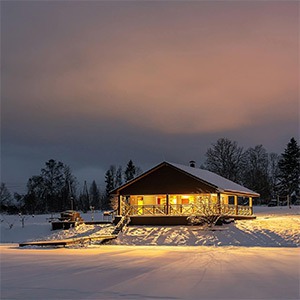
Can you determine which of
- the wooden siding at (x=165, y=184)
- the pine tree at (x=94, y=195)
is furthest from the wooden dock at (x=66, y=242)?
the pine tree at (x=94, y=195)

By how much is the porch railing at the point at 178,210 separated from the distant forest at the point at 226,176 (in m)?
18.0

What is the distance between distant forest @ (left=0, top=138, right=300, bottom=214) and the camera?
60.1m

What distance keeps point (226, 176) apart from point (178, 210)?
1195 inches

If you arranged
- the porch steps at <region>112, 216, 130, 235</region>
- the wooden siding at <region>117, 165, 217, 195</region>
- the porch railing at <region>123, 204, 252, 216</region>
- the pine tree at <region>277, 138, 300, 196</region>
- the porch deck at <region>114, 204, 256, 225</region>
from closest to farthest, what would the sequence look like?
the porch steps at <region>112, 216, 130, 235</region>, the porch railing at <region>123, 204, 252, 216</region>, the porch deck at <region>114, 204, 256, 225</region>, the wooden siding at <region>117, 165, 217, 195</region>, the pine tree at <region>277, 138, 300, 196</region>

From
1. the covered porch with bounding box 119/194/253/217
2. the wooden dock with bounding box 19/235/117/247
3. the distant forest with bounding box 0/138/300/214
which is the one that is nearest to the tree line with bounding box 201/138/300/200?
the distant forest with bounding box 0/138/300/214

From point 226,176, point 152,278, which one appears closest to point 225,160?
point 226,176

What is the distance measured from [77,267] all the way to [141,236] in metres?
16.0

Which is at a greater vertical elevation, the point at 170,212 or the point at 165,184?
the point at 165,184

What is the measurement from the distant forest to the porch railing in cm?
1800

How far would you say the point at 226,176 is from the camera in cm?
6431

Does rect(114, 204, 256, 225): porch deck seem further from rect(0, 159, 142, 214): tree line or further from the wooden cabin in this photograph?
rect(0, 159, 142, 214): tree line

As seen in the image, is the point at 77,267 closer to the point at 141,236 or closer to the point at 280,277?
the point at 280,277

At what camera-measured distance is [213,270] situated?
1299 cm

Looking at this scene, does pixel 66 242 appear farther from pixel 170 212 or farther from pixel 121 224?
pixel 170 212
